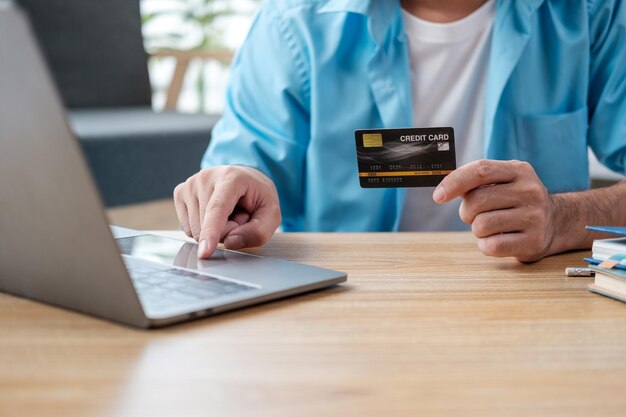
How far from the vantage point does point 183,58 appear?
140 inches

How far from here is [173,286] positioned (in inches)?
28.7

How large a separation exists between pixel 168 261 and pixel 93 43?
261 cm

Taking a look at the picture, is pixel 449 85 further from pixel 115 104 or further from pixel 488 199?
pixel 115 104

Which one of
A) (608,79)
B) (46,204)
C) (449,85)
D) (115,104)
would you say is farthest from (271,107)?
(115,104)

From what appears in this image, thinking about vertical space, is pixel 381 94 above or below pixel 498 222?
above

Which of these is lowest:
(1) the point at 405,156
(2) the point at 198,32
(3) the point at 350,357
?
(3) the point at 350,357

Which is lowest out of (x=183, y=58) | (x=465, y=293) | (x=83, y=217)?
(x=465, y=293)

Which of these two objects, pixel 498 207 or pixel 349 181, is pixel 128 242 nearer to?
pixel 498 207

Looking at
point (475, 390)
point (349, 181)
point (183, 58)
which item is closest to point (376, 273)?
point (475, 390)

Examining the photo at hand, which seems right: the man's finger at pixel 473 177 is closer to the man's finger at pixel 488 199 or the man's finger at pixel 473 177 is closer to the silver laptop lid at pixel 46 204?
the man's finger at pixel 488 199

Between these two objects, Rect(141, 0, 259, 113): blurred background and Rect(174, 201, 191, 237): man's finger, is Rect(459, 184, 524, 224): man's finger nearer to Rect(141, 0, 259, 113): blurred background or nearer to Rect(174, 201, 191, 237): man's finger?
Rect(174, 201, 191, 237): man's finger

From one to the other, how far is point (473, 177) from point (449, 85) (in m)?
0.59

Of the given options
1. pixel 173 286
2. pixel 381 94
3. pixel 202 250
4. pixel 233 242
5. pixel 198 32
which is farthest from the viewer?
pixel 198 32

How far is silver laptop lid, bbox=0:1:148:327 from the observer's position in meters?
0.53
